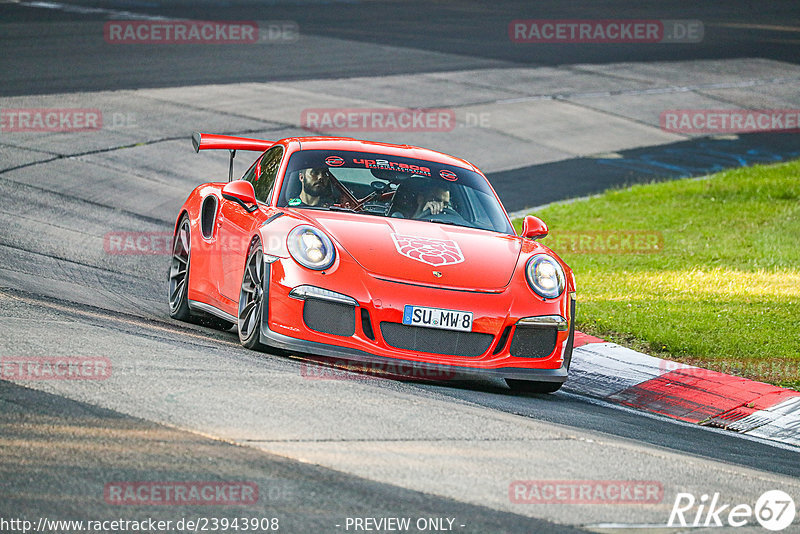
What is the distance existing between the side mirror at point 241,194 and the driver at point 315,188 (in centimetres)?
Result: 26

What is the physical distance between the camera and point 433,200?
317 inches

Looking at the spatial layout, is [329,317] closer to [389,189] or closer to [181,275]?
[389,189]

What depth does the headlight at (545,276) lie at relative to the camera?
23.2 feet

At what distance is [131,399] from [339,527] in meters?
1.48

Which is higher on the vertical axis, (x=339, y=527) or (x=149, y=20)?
(x=149, y=20)

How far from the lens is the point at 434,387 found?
6.73 m

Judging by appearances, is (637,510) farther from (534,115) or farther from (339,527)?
(534,115)

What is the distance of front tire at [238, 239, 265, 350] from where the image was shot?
6906 mm

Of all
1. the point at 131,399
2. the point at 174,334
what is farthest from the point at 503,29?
the point at 131,399
